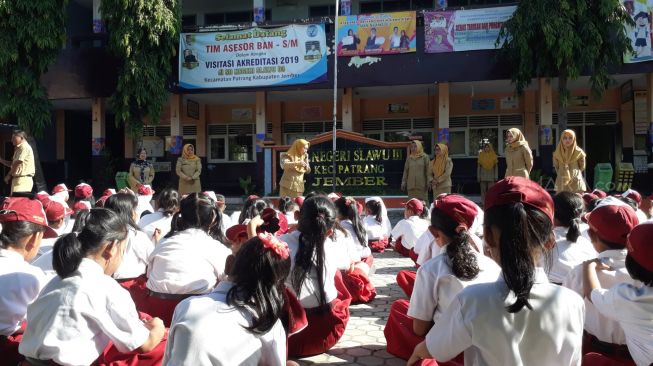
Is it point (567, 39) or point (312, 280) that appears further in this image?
point (567, 39)

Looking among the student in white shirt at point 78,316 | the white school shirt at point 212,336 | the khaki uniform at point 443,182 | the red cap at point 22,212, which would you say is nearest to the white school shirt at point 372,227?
the khaki uniform at point 443,182

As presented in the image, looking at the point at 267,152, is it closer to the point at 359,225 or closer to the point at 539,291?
the point at 359,225

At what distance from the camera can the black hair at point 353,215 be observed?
4.88 meters

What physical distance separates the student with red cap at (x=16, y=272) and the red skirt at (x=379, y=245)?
198 inches

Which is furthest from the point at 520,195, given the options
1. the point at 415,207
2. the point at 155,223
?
the point at 415,207

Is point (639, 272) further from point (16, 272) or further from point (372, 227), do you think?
point (372, 227)

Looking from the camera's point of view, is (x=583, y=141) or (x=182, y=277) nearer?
(x=182, y=277)

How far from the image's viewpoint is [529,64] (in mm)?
10250

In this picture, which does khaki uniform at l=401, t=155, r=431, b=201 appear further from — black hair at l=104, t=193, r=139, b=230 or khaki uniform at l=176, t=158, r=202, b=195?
black hair at l=104, t=193, r=139, b=230

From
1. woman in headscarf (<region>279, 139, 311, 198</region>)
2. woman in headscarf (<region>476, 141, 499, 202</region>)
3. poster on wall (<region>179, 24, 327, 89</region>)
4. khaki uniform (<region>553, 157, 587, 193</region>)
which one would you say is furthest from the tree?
woman in headscarf (<region>279, 139, 311, 198</region>)

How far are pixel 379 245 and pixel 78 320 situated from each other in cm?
553

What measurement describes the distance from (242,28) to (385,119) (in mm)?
4534

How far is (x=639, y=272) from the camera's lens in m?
1.79

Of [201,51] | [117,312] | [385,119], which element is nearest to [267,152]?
[201,51]
